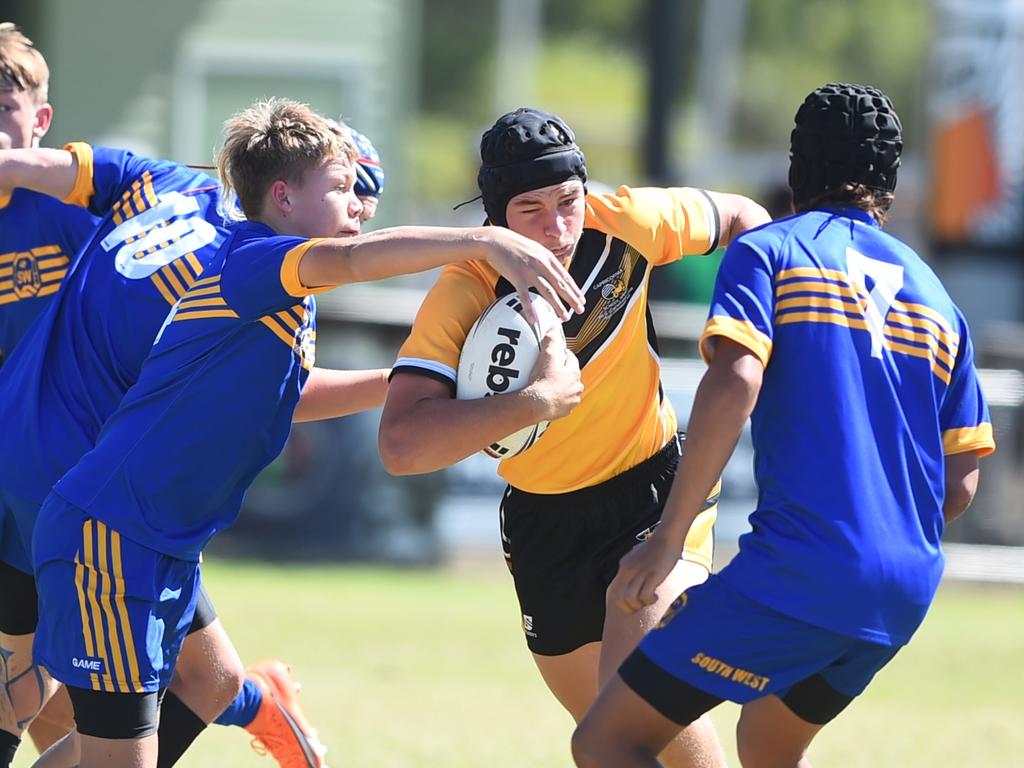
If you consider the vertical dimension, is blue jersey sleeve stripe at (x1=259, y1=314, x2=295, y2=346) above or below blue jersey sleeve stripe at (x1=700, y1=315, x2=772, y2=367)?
below

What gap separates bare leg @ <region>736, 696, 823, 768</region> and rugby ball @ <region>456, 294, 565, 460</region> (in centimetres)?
94

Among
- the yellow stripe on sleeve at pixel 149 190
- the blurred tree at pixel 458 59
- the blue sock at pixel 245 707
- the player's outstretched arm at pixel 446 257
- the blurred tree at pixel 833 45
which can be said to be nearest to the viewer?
the player's outstretched arm at pixel 446 257

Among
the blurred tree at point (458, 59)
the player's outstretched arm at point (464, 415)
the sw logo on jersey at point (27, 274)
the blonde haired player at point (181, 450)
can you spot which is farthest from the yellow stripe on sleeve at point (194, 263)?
the blurred tree at point (458, 59)

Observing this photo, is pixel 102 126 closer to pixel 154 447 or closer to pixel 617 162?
pixel 154 447

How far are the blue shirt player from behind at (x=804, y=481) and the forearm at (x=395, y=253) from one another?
0.62m

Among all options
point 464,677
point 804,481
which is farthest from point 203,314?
point 464,677

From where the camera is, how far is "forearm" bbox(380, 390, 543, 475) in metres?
3.88

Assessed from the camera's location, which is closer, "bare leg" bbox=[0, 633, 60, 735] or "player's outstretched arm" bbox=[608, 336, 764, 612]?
"player's outstretched arm" bbox=[608, 336, 764, 612]

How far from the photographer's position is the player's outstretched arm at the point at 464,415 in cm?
388

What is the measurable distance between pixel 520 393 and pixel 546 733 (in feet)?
11.8

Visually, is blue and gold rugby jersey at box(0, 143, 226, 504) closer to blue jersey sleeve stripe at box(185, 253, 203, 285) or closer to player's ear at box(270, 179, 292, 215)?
blue jersey sleeve stripe at box(185, 253, 203, 285)

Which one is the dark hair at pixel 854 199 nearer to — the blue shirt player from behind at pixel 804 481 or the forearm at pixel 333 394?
the blue shirt player from behind at pixel 804 481

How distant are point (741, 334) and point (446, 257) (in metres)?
0.73

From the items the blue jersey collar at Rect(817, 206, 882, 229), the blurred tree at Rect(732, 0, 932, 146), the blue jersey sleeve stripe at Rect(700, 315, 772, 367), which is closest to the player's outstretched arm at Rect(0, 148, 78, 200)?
the blue jersey sleeve stripe at Rect(700, 315, 772, 367)
